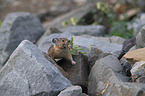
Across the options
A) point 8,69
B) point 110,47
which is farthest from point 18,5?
point 8,69

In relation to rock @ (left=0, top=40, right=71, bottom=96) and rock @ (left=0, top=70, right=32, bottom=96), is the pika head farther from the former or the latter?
rock @ (left=0, top=70, right=32, bottom=96)

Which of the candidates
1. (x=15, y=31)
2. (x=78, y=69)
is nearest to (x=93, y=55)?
(x=78, y=69)

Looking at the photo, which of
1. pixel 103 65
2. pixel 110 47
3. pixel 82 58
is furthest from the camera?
pixel 110 47

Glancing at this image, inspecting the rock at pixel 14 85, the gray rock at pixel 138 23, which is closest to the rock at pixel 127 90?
the rock at pixel 14 85

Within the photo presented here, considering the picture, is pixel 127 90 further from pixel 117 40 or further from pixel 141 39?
pixel 117 40

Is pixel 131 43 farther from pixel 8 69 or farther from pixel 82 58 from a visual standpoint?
pixel 8 69

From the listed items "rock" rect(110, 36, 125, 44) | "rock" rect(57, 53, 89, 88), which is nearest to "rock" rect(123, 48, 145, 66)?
"rock" rect(57, 53, 89, 88)

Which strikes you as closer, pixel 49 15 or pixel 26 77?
pixel 26 77
